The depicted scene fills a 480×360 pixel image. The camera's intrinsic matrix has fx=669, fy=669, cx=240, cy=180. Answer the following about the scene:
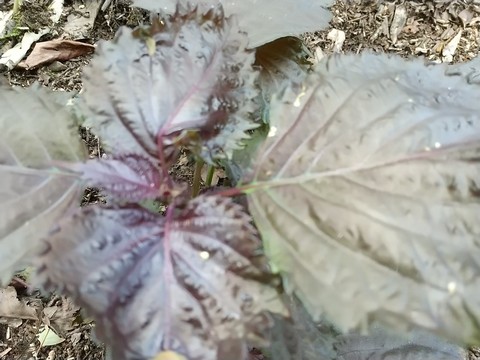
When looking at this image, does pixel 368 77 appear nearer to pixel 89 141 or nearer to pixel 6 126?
pixel 6 126

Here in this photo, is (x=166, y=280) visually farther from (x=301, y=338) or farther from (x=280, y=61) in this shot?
(x=280, y=61)

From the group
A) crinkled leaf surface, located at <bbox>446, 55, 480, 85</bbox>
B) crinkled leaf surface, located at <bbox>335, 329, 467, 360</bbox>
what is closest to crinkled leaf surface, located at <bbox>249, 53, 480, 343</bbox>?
crinkled leaf surface, located at <bbox>446, 55, 480, 85</bbox>

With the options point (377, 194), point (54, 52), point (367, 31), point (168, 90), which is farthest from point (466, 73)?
point (54, 52)

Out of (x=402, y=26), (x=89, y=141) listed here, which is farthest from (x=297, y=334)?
(x=402, y=26)

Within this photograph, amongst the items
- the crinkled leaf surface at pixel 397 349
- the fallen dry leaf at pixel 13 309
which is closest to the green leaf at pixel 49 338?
the fallen dry leaf at pixel 13 309

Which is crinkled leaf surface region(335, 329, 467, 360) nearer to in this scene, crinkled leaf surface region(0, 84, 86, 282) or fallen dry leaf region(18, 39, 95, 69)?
crinkled leaf surface region(0, 84, 86, 282)

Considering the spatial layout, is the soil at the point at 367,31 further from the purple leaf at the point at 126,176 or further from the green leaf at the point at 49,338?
the purple leaf at the point at 126,176
